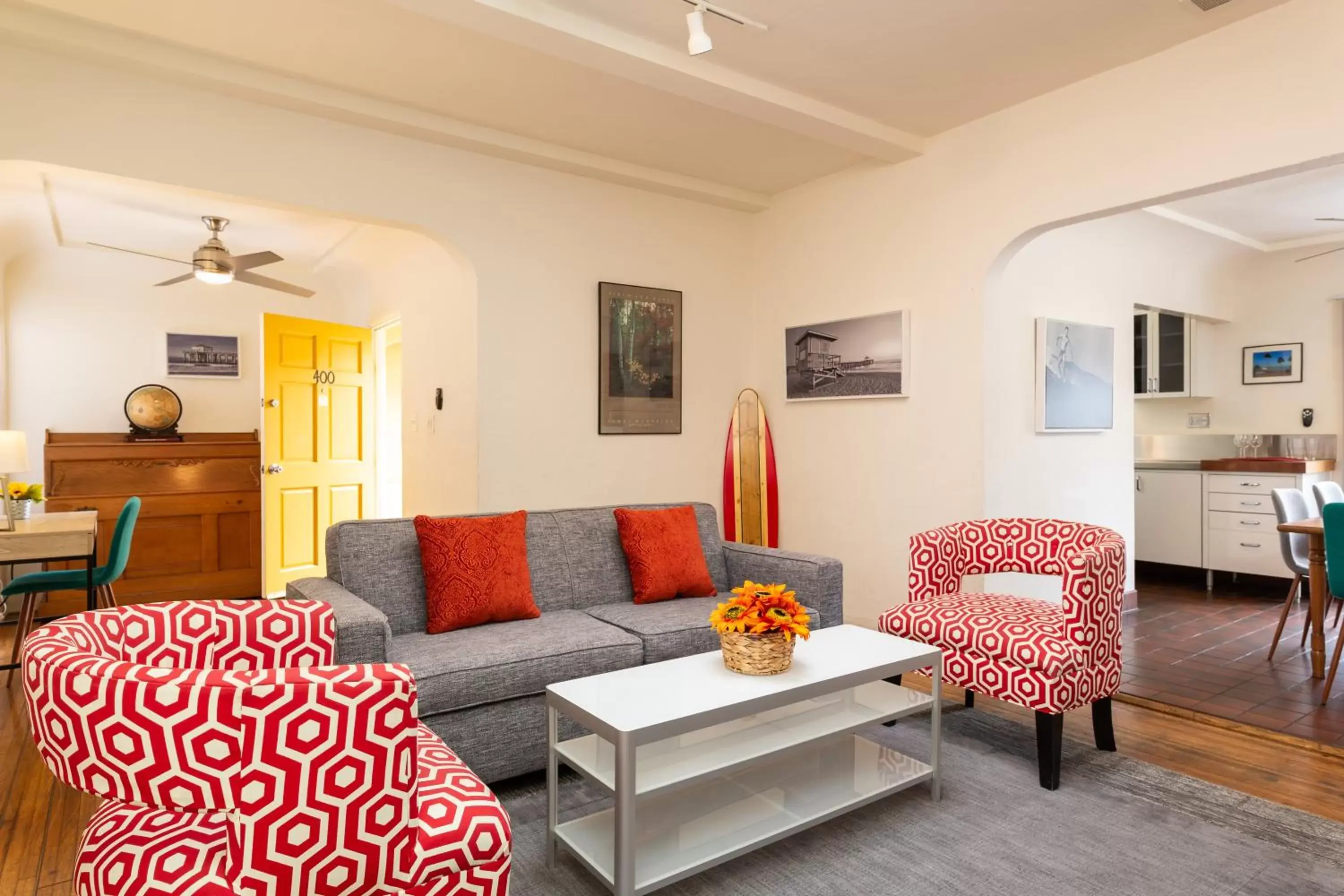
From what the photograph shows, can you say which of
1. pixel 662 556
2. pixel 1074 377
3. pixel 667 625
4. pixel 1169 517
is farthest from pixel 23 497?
pixel 1169 517

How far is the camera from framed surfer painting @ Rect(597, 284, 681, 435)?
14.4 ft

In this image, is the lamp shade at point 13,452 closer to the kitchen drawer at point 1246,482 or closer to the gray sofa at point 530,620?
the gray sofa at point 530,620

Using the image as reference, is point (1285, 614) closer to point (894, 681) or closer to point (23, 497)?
point (894, 681)

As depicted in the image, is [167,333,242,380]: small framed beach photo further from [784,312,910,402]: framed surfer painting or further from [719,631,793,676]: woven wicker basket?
[719,631,793,676]: woven wicker basket

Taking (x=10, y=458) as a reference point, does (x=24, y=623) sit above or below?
below

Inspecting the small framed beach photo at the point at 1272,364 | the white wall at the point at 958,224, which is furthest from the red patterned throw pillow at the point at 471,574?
the small framed beach photo at the point at 1272,364

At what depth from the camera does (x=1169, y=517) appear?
18.9 ft

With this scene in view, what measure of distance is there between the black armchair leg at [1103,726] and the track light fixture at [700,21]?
8.60 ft

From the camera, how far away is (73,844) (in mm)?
2145

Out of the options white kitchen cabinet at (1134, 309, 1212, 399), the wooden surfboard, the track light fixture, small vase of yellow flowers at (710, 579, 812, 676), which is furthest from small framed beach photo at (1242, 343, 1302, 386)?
small vase of yellow flowers at (710, 579, 812, 676)

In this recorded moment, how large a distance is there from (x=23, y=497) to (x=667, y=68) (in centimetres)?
389

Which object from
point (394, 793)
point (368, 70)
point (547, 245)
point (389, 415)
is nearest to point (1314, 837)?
point (394, 793)

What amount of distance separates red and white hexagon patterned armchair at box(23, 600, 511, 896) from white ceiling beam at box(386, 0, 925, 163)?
2175 millimetres

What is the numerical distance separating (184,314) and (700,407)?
13.0 feet
